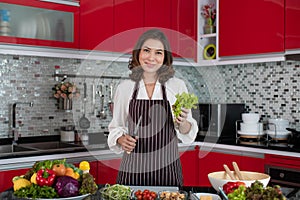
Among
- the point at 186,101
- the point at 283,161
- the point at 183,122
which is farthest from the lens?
the point at 283,161

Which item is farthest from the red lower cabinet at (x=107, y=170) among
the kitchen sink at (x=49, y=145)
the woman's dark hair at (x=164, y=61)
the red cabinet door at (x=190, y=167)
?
the woman's dark hair at (x=164, y=61)

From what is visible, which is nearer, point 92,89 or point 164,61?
point 164,61

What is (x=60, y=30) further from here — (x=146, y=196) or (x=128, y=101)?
(x=146, y=196)

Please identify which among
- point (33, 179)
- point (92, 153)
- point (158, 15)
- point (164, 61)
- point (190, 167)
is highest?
point (158, 15)

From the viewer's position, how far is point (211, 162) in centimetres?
389

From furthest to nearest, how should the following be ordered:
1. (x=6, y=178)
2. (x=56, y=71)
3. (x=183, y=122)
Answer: (x=56, y=71), (x=6, y=178), (x=183, y=122)

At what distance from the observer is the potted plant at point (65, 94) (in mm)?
3702

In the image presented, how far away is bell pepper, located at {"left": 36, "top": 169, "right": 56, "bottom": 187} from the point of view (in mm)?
1722

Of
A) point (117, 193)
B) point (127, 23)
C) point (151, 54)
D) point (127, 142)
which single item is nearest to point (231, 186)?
point (117, 193)

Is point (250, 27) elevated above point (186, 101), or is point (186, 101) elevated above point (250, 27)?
point (250, 27)

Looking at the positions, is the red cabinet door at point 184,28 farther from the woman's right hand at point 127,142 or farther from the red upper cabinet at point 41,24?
the woman's right hand at point 127,142

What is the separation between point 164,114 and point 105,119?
5.56ft

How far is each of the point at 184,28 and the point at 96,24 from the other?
1088 millimetres

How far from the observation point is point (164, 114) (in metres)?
2.47
